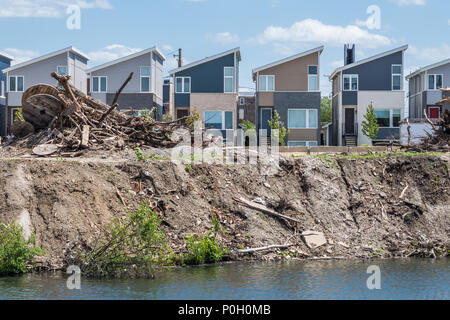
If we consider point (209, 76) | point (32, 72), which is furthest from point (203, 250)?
point (32, 72)

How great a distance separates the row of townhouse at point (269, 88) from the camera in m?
45.5

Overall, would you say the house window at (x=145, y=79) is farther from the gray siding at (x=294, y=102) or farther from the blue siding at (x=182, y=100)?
the gray siding at (x=294, y=102)

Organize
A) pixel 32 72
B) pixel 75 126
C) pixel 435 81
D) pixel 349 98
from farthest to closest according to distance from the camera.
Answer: pixel 435 81 < pixel 32 72 < pixel 349 98 < pixel 75 126

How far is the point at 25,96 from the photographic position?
22.8m

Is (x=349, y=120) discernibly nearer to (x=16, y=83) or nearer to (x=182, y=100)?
(x=182, y=100)

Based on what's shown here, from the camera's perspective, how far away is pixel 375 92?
153ft

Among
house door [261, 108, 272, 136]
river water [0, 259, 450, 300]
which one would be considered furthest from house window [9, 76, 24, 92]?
river water [0, 259, 450, 300]

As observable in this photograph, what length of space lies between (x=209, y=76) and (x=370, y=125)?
12256mm

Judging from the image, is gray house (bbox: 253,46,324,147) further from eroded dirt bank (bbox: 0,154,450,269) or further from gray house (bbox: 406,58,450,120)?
eroded dirt bank (bbox: 0,154,450,269)

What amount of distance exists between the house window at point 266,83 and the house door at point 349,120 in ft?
20.8

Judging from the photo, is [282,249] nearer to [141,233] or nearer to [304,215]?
[304,215]

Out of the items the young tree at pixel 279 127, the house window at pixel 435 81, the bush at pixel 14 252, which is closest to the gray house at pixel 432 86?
the house window at pixel 435 81
